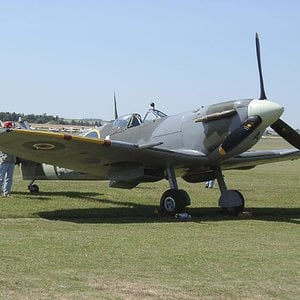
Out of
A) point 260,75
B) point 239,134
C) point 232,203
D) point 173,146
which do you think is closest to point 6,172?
point 173,146

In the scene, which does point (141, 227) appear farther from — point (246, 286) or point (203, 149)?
point (246, 286)

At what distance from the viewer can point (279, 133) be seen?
1309cm

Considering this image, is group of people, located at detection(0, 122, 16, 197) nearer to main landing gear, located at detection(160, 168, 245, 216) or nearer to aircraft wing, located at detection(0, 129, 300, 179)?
aircraft wing, located at detection(0, 129, 300, 179)

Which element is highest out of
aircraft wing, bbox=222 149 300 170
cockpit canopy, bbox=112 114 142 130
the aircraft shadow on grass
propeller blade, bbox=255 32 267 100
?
propeller blade, bbox=255 32 267 100

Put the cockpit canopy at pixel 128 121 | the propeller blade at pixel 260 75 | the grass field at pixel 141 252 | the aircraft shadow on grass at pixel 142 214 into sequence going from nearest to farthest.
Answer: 1. the grass field at pixel 141 252
2. the aircraft shadow on grass at pixel 142 214
3. the propeller blade at pixel 260 75
4. the cockpit canopy at pixel 128 121

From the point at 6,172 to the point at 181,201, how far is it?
557 cm

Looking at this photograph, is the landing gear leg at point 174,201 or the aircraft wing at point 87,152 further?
the landing gear leg at point 174,201

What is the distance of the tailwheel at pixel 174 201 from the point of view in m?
12.0

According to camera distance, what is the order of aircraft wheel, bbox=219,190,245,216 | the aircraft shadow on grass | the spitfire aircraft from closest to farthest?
the aircraft shadow on grass, the spitfire aircraft, aircraft wheel, bbox=219,190,245,216

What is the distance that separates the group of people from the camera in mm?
15023

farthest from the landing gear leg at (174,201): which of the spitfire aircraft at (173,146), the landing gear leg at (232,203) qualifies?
the landing gear leg at (232,203)

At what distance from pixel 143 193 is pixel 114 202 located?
2.50 metres

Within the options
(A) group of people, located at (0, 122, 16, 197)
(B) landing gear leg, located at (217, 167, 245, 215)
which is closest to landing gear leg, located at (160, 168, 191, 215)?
(B) landing gear leg, located at (217, 167, 245, 215)

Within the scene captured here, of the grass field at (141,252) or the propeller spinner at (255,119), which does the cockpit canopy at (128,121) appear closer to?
the grass field at (141,252)
